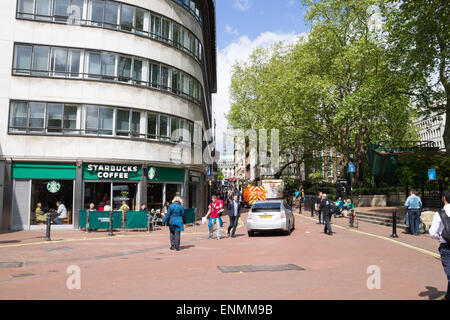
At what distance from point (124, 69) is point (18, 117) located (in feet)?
20.8

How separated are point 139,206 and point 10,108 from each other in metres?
8.71

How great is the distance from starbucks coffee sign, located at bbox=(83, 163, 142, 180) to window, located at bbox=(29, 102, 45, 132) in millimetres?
3176

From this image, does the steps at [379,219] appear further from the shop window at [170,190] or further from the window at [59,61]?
the window at [59,61]

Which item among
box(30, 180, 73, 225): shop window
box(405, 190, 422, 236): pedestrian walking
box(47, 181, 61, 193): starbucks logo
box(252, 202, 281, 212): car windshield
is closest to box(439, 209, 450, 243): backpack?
box(252, 202, 281, 212): car windshield

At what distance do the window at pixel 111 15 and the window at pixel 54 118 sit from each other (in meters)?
5.59

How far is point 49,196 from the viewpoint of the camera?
20.9 meters

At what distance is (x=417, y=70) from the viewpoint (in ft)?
76.1

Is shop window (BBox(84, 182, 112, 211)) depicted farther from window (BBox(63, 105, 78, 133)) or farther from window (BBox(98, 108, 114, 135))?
window (BBox(63, 105, 78, 133))

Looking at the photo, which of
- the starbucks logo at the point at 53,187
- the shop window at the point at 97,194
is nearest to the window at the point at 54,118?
the starbucks logo at the point at 53,187

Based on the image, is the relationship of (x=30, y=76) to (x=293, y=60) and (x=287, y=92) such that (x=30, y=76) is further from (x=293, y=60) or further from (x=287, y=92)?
(x=293, y=60)

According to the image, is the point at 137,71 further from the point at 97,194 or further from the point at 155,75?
the point at 97,194

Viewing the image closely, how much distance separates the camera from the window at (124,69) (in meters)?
22.5

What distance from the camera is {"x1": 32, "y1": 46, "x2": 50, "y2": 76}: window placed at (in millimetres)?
21031
